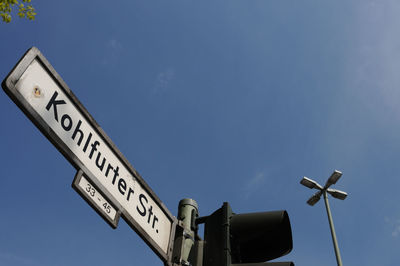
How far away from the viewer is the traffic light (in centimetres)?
A: 264

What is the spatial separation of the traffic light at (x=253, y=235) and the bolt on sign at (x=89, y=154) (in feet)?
1.34

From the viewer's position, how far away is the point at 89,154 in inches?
88.2

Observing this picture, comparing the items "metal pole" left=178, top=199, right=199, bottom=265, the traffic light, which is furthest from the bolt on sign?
the traffic light

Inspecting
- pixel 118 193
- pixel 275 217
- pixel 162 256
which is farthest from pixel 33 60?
pixel 275 217

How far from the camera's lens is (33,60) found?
195cm

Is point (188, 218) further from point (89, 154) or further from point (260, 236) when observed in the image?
point (89, 154)

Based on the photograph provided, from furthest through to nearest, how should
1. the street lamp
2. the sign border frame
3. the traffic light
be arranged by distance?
1. the street lamp
2. the traffic light
3. the sign border frame

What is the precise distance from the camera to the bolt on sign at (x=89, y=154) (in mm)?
1886

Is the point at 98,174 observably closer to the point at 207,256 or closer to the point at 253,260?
the point at 207,256

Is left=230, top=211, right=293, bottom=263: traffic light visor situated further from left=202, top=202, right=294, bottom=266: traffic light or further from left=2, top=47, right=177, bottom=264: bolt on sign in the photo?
left=2, top=47, right=177, bottom=264: bolt on sign

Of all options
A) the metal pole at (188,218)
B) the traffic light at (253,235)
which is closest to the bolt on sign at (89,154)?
the metal pole at (188,218)

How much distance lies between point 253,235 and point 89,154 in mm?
1379

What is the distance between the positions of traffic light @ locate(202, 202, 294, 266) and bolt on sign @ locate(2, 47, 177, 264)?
41cm

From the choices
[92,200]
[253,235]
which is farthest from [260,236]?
[92,200]
